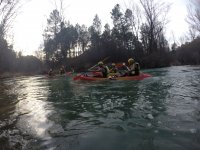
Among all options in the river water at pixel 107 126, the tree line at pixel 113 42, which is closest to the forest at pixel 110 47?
the tree line at pixel 113 42

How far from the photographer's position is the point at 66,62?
1905 inches

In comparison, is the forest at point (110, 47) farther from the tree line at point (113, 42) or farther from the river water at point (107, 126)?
the river water at point (107, 126)

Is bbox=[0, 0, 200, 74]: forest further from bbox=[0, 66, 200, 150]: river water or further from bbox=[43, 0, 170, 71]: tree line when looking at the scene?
bbox=[0, 66, 200, 150]: river water

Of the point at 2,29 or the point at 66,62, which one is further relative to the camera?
the point at 66,62

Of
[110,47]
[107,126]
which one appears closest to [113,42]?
[110,47]

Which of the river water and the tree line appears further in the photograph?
the tree line

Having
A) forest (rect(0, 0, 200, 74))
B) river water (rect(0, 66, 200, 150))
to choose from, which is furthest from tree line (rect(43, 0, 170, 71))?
river water (rect(0, 66, 200, 150))

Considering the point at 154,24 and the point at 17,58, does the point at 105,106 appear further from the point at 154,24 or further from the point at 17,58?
the point at 17,58

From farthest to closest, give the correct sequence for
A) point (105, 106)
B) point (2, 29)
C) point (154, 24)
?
point (154, 24), point (2, 29), point (105, 106)

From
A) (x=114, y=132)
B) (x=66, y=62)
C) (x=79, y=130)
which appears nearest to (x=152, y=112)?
(x=114, y=132)

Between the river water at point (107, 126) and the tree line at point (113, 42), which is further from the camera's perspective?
the tree line at point (113, 42)

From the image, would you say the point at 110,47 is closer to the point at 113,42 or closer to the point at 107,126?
the point at 113,42

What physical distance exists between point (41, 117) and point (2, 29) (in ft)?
43.5

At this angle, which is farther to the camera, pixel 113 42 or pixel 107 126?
pixel 113 42
